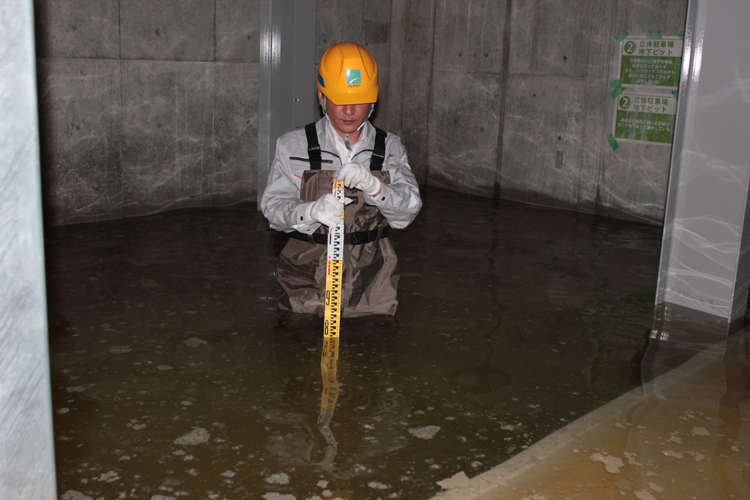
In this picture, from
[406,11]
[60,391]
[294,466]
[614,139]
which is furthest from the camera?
[406,11]

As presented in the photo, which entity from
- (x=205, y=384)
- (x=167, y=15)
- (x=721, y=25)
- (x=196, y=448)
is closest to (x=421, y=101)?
(x=167, y=15)

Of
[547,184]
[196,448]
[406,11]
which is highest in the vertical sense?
[406,11]

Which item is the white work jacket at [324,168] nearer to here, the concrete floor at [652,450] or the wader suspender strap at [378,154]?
the wader suspender strap at [378,154]

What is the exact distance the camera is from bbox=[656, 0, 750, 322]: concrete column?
3609mm

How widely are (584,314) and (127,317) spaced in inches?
101

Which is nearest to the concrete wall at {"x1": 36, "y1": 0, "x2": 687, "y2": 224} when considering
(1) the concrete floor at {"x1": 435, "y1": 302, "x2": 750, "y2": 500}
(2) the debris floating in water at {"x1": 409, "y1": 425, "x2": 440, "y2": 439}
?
(1) the concrete floor at {"x1": 435, "y1": 302, "x2": 750, "y2": 500}

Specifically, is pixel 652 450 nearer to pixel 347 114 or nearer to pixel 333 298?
pixel 333 298

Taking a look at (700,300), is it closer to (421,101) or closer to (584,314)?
(584,314)

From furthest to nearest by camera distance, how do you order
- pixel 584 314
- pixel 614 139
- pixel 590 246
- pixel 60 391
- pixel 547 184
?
pixel 547 184
pixel 614 139
pixel 590 246
pixel 584 314
pixel 60 391

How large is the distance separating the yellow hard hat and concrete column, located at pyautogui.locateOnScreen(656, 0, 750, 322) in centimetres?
186

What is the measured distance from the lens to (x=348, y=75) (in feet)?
10.2

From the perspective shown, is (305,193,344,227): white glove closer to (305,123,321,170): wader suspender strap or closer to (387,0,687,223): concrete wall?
(305,123,321,170): wader suspender strap

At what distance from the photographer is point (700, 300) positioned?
13.0ft

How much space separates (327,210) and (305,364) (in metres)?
0.72
